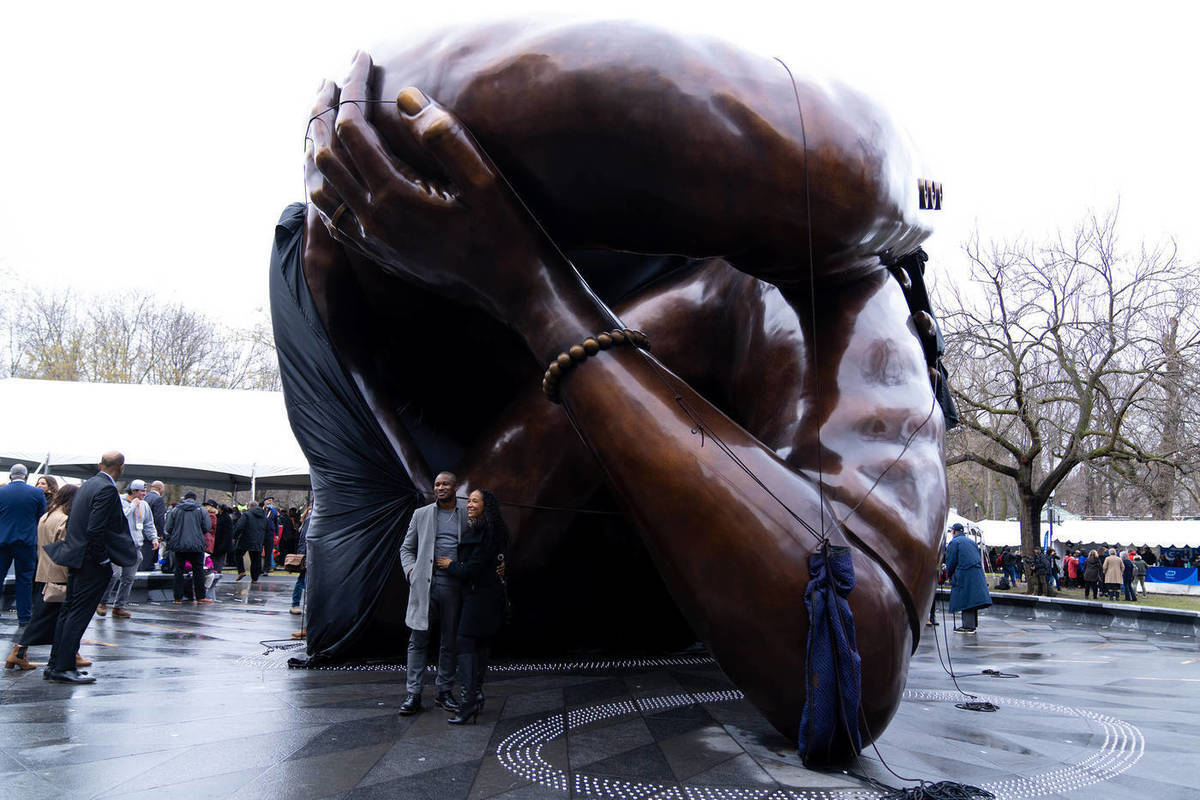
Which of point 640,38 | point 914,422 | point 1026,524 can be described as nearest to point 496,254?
point 640,38

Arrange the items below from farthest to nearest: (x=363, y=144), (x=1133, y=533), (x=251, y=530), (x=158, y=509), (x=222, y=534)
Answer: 1. (x=1133, y=533)
2. (x=251, y=530)
3. (x=222, y=534)
4. (x=158, y=509)
5. (x=363, y=144)

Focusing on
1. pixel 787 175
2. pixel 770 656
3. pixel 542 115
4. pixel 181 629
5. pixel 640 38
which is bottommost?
pixel 181 629

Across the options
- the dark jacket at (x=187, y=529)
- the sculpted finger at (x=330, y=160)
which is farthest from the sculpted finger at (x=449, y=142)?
the dark jacket at (x=187, y=529)

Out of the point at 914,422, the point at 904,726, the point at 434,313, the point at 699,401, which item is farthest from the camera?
the point at 434,313

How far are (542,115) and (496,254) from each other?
622 mm

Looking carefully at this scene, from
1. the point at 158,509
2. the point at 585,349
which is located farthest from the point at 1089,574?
the point at 585,349

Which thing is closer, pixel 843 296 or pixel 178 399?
pixel 843 296

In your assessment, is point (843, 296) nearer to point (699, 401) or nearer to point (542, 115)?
point (699, 401)

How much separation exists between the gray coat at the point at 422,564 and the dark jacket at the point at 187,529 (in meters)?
9.23

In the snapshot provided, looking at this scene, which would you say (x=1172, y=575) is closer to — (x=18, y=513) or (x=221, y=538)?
(x=221, y=538)

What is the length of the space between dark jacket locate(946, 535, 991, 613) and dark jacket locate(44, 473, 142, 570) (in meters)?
9.86

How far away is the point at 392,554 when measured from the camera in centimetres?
601

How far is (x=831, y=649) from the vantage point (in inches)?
128

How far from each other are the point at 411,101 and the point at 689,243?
4.36ft
